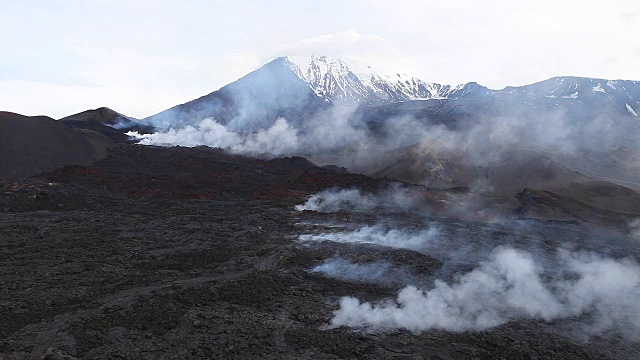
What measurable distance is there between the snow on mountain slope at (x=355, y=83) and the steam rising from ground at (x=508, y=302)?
119271mm

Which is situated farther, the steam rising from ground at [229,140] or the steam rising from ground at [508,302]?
the steam rising from ground at [229,140]

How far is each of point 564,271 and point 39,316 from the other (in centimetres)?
1880

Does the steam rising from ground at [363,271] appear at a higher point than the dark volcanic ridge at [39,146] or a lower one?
lower

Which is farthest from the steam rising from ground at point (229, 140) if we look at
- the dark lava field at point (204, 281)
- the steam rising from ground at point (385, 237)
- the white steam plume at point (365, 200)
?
the steam rising from ground at point (385, 237)

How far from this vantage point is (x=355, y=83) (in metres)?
150

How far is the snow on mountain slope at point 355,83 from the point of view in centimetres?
13850

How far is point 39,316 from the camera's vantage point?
12.5 metres

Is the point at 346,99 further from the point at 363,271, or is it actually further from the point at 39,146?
the point at 363,271

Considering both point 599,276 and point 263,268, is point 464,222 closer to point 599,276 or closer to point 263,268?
point 599,276

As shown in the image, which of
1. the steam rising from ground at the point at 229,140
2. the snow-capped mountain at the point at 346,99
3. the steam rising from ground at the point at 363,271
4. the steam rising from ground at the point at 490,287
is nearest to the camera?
the steam rising from ground at the point at 490,287

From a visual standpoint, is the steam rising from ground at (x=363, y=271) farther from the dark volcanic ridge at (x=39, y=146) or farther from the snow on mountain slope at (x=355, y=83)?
the snow on mountain slope at (x=355, y=83)

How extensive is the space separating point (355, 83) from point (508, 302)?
140 m

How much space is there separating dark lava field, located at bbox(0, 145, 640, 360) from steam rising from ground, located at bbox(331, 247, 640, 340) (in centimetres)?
45

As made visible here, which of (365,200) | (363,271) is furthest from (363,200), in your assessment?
(363,271)
